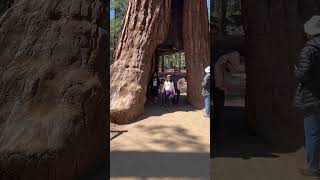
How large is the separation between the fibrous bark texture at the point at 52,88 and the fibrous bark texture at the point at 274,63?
111cm

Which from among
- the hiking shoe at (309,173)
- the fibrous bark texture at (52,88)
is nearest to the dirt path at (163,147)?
the fibrous bark texture at (52,88)

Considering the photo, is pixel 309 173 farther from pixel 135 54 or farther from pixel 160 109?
pixel 160 109

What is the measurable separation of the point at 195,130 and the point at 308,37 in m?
5.26

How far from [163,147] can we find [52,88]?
347 centimetres

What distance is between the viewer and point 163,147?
5.72 metres

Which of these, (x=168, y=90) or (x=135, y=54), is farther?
(x=168, y=90)

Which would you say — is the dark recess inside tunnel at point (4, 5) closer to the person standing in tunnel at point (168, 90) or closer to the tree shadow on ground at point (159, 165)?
the tree shadow on ground at point (159, 165)

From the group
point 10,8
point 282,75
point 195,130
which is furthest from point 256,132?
point 195,130

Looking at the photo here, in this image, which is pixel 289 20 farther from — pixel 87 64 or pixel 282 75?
pixel 87 64

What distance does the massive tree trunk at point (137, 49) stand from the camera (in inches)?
321

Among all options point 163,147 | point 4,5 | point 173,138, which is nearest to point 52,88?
point 4,5

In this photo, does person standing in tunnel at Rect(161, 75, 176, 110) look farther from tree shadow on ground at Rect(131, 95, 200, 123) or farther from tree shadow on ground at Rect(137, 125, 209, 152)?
tree shadow on ground at Rect(137, 125, 209, 152)

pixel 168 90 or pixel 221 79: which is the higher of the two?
pixel 221 79

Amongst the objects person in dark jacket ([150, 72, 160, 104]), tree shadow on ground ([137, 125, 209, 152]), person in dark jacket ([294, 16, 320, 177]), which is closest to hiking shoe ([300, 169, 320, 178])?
person in dark jacket ([294, 16, 320, 177])
